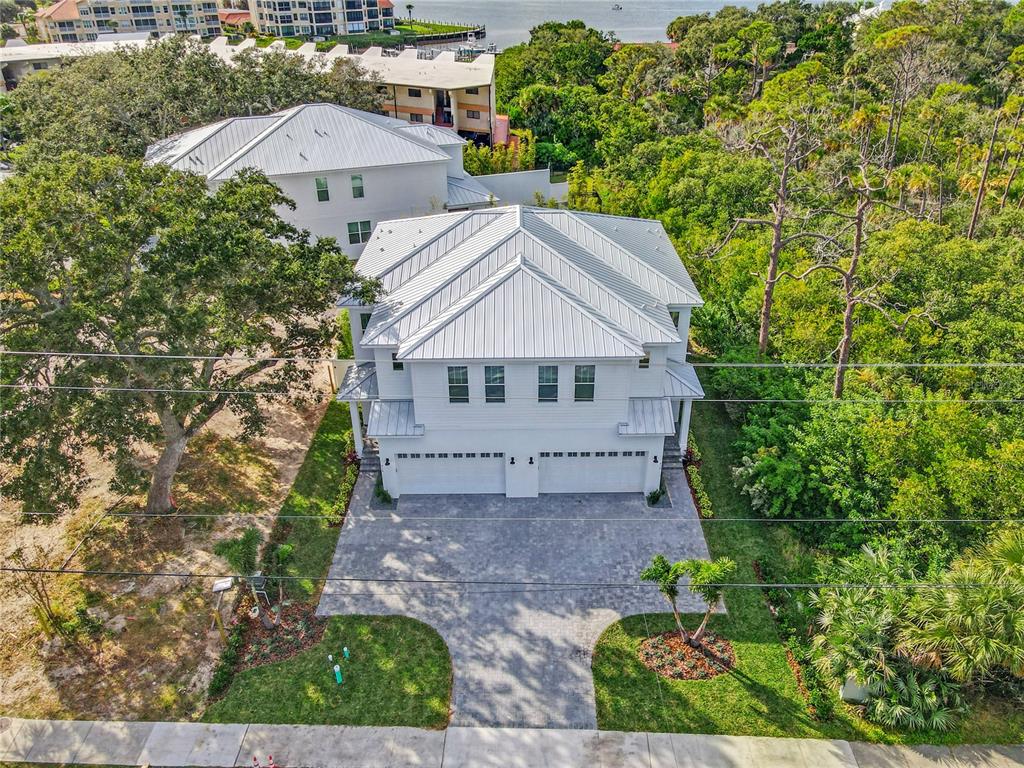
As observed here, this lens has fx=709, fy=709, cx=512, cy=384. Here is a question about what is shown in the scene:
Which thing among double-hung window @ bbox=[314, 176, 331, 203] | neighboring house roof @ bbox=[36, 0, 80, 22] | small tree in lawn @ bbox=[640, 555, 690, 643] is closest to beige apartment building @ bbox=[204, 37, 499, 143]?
double-hung window @ bbox=[314, 176, 331, 203]

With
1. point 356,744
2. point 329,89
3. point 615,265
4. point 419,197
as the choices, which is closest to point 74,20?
point 329,89

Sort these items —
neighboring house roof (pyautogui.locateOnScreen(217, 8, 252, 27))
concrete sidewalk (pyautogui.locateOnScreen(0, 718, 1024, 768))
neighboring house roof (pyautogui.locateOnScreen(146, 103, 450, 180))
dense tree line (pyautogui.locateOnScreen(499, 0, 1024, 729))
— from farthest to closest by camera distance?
neighboring house roof (pyautogui.locateOnScreen(217, 8, 252, 27)) < neighboring house roof (pyautogui.locateOnScreen(146, 103, 450, 180)) < dense tree line (pyautogui.locateOnScreen(499, 0, 1024, 729)) < concrete sidewalk (pyautogui.locateOnScreen(0, 718, 1024, 768))

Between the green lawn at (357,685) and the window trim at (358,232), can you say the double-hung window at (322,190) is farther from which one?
the green lawn at (357,685)

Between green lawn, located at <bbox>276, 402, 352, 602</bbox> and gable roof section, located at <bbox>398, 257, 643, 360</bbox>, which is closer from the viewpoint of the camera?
gable roof section, located at <bbox>398, 257, 643, 360</bbox>

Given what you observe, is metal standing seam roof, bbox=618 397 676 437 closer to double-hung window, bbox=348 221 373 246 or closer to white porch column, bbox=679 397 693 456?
white porch column, bbox=679 397 693 456

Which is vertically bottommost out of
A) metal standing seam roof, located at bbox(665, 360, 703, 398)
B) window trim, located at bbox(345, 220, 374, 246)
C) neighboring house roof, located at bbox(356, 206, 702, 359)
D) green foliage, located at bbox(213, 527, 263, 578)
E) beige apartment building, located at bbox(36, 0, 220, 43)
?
green foliage, located at bbox(213, 527, 263, 578)

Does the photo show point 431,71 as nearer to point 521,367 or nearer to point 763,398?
point 763,398

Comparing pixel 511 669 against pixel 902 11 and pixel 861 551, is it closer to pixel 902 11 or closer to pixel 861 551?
pixel 861 551
